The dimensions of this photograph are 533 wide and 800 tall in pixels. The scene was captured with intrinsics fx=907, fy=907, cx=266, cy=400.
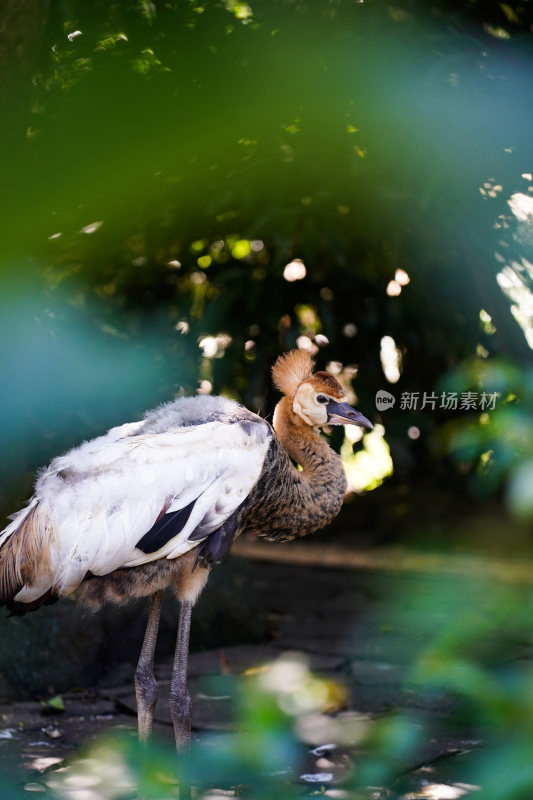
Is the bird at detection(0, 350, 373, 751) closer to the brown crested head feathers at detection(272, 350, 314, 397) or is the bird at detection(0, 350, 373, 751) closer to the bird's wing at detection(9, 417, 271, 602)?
the bird's wing at detection(9, 417, 271, 602)

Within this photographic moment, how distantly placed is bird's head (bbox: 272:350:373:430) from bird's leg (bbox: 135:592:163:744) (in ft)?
2.56

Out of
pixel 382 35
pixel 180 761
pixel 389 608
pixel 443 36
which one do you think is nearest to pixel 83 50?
pixel 382 35

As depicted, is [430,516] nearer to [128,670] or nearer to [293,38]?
[128,670]

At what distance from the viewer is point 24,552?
260 centimetres

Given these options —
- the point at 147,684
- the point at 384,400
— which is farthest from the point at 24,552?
the point at 384,400

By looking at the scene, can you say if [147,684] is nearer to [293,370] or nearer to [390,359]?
[293,370]

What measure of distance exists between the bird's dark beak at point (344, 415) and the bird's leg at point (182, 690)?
775 mm

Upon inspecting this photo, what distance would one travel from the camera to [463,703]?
3637mm

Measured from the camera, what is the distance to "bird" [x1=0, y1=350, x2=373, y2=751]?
255cm

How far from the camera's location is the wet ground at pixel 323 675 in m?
3.00

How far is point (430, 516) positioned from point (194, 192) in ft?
13.0

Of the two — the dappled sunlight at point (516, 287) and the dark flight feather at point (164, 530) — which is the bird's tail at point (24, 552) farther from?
the dappled sunlight at point (516, 287)

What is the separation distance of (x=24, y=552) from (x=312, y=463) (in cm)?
104

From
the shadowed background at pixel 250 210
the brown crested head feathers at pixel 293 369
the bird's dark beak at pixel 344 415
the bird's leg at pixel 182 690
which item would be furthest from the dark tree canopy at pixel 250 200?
the bird's leg at pixel 182 690
